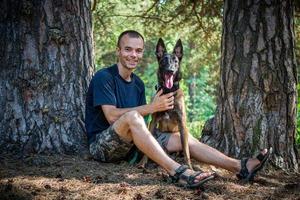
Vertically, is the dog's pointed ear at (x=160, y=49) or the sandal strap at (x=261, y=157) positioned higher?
the dog's pointed ear at (x=160, y=49)

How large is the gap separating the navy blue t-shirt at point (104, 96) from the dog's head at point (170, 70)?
0.37m

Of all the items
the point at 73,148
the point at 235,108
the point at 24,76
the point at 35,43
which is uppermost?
the point at 35,43

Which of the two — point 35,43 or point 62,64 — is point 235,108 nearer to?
point 62,64

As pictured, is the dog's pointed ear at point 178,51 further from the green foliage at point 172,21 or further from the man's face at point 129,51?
the green foliage at point 172,21

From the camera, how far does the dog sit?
5.38 metres

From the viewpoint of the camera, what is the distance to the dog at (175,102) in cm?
538

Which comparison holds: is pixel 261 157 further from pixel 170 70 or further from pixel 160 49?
pixel 160 49

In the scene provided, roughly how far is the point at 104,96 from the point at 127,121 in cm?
51

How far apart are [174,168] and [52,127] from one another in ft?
5.88

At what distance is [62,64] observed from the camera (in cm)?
553

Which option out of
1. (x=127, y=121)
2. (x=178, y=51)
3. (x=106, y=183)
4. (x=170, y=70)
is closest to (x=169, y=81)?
(x=170, y=70)

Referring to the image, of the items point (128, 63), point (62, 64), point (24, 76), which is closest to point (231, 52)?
point (128, 63)

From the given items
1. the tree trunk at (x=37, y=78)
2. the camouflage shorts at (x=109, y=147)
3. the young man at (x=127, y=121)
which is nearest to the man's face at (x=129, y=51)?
the young man at (x=127, y=121)

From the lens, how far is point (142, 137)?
15.3 feet
